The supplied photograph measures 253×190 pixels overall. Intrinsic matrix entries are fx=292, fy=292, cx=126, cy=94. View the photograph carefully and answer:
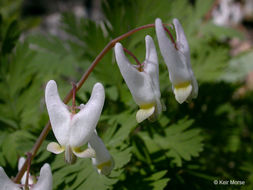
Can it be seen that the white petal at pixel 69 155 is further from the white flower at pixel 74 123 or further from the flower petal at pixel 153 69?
the flower petal at pixel 153 69

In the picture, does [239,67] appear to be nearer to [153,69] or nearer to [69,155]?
[153,69]

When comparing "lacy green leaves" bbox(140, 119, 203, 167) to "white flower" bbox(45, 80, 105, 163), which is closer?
"white flower" bbox(45, 80, 105, 163)

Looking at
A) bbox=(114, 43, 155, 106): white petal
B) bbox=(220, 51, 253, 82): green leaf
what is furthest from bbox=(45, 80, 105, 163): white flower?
bbox=(220, 51, 253, 82): green leaf

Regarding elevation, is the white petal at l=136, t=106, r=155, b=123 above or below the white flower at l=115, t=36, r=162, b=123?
below

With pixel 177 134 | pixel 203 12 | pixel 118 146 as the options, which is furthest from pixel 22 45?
pixel 203 12

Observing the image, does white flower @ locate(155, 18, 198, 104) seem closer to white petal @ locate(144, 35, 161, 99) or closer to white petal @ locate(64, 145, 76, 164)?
white petal @ locate(144, 35, 161, 99)

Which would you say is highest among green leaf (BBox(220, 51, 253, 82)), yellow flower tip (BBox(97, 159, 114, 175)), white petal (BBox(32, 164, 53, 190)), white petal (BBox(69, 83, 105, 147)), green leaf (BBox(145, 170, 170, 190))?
white petal (BBox(69, 83, 105, 147))

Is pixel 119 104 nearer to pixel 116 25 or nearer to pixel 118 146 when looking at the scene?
pixel 118 146

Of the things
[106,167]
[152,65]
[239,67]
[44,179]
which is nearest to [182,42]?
[152,65]
